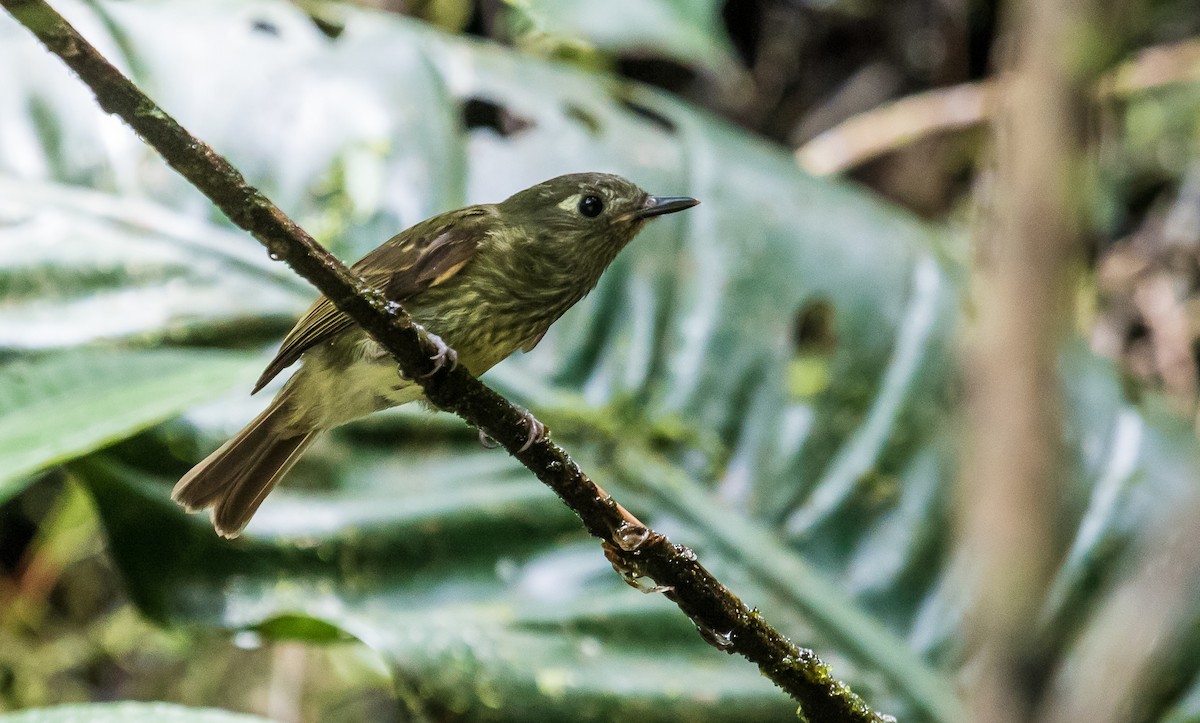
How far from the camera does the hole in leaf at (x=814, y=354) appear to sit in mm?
3078

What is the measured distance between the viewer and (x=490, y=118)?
3543 millimetres

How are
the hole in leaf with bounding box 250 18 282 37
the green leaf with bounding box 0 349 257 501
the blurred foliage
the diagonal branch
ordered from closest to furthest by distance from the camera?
the diagonal branch, the green leaf with bounding box 0 349 257 501, the blurred foliage, the hole in leaf with bounding box 250 18 282 37

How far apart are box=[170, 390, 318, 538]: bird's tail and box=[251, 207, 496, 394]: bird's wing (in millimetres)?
281

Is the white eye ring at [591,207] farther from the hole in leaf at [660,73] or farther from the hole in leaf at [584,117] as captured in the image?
the hole in leaf at [660,73]

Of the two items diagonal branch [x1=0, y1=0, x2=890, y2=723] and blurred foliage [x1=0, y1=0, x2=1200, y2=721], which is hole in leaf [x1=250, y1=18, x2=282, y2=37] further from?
diagonal branch [x1=0, y1=0, x2=890, y2=723]

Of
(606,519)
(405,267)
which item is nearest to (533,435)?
(606,519)

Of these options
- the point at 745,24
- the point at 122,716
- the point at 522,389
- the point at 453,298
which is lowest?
the point at 122,716

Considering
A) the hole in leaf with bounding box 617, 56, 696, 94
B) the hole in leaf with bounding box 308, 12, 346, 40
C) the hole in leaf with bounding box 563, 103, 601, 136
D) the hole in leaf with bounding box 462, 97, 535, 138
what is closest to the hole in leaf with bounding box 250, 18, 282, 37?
the hole in leaf with bounding box 308, 12, 346, 40

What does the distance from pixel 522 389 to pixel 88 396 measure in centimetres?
100

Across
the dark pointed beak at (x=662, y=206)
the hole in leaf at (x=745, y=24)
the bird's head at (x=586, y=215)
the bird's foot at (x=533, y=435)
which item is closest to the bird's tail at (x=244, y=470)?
the bird's head at (x=586, y=215)

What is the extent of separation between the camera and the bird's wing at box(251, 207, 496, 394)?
2.11m

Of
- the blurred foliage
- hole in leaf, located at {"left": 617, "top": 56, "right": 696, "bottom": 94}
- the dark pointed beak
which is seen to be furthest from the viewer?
hole in leaf, located at {"left": 617, "top": 56, "right": 696, "bottom": 94}

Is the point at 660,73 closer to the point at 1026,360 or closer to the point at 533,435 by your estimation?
the point at 533,435

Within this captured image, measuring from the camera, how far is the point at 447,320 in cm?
212
